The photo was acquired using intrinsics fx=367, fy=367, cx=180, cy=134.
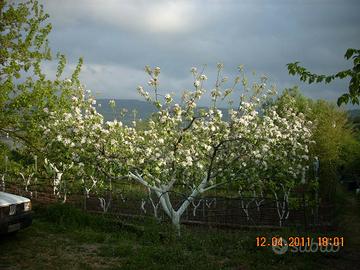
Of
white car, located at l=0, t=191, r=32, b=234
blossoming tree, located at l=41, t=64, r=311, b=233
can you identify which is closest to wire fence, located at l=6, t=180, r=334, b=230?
blossoming tree, located at l=41, t=64, r=311, b=233

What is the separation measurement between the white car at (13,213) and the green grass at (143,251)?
0.51 meters

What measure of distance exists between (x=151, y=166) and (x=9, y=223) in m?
4.31

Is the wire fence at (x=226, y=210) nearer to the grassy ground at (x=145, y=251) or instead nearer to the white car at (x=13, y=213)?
the grassy ground at (x=145, y=251)

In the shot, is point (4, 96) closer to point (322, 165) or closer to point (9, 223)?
point (9, 223)

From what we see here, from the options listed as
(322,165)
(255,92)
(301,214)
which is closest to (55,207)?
(255,92)

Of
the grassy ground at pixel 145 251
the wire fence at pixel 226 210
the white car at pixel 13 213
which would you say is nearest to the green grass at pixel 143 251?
the grassy ground at pixel 145 251

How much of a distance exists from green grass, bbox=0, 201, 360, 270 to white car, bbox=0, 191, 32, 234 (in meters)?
0.51

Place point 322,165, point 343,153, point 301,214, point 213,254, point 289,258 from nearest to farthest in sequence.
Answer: point 289,258 → point 213,254 → point 301,214 → point 322,165 → point 343,153

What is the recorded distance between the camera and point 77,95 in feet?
43.0

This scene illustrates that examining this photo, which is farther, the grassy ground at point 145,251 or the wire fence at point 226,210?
the wire fence at point 226,210

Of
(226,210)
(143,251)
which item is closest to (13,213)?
(143,251)

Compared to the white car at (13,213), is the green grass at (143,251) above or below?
below

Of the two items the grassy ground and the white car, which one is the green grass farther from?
the white car

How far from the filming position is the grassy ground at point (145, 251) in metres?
8.18
